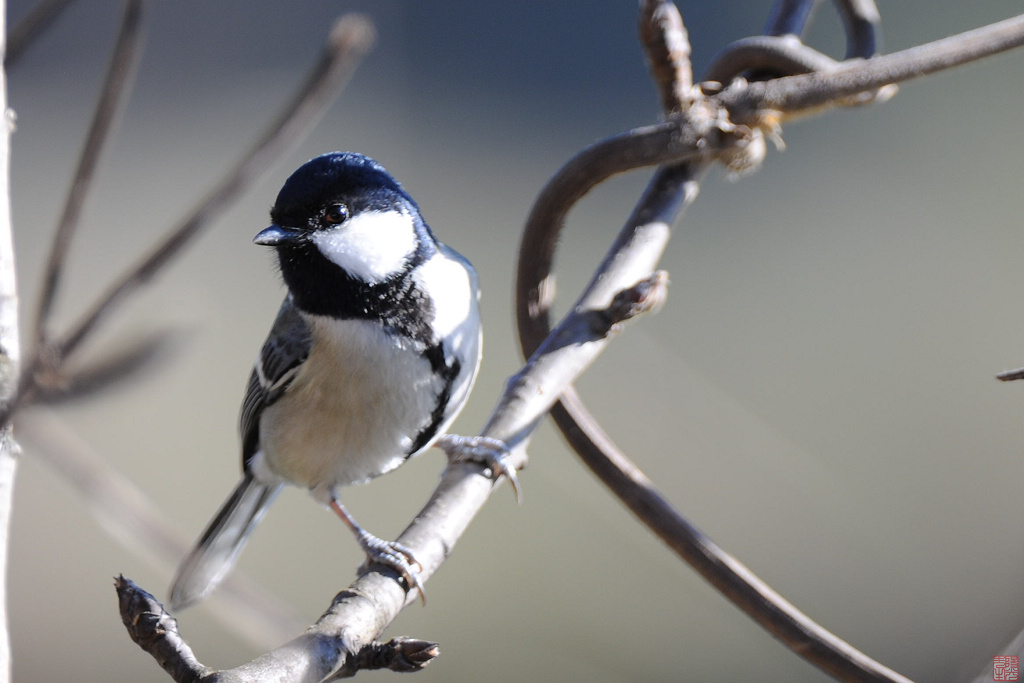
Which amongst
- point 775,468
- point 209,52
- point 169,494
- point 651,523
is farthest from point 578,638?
point 209,52

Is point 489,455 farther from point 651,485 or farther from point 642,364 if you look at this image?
point 642,364

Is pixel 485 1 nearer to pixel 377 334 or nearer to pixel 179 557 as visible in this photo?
pixel 377 334

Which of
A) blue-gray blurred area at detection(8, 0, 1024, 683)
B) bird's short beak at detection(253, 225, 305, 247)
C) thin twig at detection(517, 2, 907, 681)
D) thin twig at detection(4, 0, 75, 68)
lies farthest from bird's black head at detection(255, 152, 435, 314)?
blue-gray blurred area at detection(8, 0, 1024, 683)

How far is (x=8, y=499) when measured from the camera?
0.36 metres

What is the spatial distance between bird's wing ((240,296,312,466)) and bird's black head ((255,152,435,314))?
65 mm

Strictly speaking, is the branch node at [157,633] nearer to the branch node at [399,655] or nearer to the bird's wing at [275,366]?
the branch node at [399,655]

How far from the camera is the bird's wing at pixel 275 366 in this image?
3.24 ft

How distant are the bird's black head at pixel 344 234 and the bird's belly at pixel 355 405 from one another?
4cm

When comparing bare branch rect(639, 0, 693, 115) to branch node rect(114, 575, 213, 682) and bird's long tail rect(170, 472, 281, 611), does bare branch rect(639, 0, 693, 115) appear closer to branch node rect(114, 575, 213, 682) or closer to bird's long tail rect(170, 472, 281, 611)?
branch node rect(114, 575, 213, 682)

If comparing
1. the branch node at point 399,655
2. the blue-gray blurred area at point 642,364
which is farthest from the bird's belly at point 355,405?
the blue-gray blurred area at point 642,364

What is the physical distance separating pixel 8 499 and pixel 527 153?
218 centimetres

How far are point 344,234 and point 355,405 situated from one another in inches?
7.0

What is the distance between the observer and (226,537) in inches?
44.3

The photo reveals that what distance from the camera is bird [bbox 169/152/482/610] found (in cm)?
84
